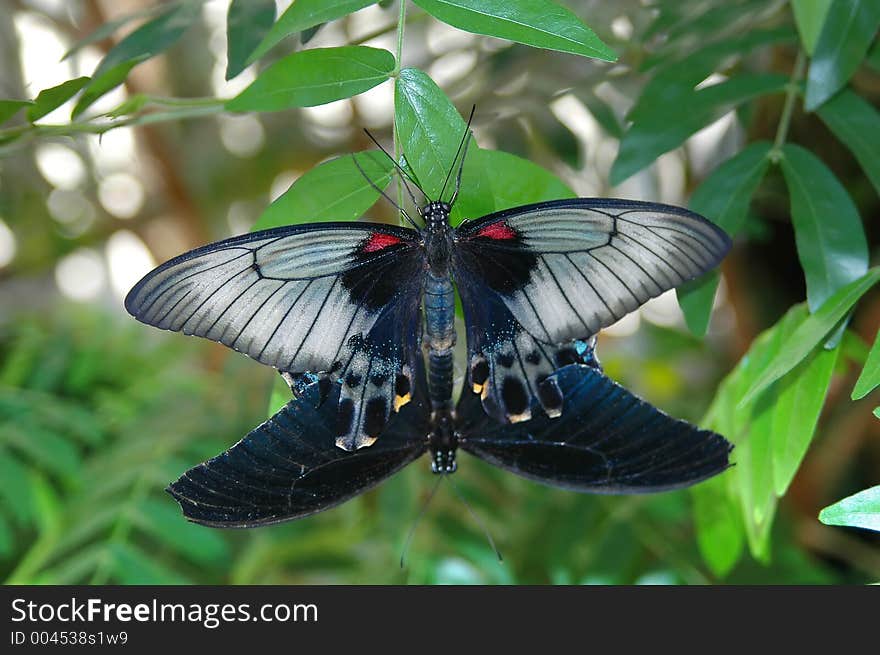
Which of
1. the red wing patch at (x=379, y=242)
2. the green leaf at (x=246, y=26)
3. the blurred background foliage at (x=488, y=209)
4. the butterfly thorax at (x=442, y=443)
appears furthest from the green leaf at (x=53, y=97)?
the butterfly thorax at (x=442, y=443)

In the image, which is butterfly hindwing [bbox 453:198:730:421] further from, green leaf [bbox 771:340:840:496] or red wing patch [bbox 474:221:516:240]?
green leaf [bbox 771:340:840:496]

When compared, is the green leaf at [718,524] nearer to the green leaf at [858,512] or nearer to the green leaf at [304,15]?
the green leaf at [858,512]

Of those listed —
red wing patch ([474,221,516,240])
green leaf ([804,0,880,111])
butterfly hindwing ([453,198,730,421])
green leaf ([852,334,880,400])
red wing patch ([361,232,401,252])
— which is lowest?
green leaf ([852,334,880,400])

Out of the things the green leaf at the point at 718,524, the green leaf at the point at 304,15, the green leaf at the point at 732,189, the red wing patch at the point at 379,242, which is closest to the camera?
the green leaf at the point at 304,15

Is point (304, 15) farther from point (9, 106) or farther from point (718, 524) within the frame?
point (718, 524)

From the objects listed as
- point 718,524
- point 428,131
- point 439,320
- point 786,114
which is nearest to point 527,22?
point 428,131

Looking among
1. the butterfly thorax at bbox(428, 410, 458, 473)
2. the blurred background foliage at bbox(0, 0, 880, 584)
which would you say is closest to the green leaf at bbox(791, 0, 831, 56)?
the blurred background foliage at bbox(0, 0, 880, 584)
